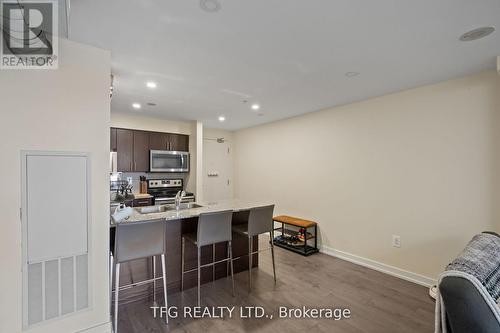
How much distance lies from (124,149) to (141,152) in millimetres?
296

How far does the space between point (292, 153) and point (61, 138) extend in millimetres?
3559

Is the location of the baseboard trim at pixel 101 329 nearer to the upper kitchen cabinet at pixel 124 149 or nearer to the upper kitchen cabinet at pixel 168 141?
the upper kitchen cabinet at pixel 124 149

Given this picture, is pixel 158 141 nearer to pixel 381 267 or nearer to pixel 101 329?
pixel 101 329

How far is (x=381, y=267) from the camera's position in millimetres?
3201

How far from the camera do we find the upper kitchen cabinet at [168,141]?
4.62 m

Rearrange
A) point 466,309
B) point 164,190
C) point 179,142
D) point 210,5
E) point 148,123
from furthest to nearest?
point 179,142, point 164,190, point 148,123, point 210,5, point 466,309

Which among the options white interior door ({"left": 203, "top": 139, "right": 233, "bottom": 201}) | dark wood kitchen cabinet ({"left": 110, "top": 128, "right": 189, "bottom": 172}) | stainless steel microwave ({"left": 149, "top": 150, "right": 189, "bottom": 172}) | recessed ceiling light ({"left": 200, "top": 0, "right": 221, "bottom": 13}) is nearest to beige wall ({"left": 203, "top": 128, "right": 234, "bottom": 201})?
white interior door ({"left": 203, "top": 139, "right": 233, "bottom": 201})

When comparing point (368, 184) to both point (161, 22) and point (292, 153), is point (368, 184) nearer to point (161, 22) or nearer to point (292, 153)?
point (292, 153)

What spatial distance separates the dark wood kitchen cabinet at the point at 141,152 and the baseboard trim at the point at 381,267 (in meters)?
3.63

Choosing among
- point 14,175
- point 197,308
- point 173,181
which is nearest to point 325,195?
point 197,308

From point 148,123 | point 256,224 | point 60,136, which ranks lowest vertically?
point 256,224

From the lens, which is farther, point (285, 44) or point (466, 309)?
point (285, 44)

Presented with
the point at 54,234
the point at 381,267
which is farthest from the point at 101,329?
the point at 381,267

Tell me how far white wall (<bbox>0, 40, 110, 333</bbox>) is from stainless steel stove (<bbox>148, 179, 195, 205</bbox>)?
101 inches
